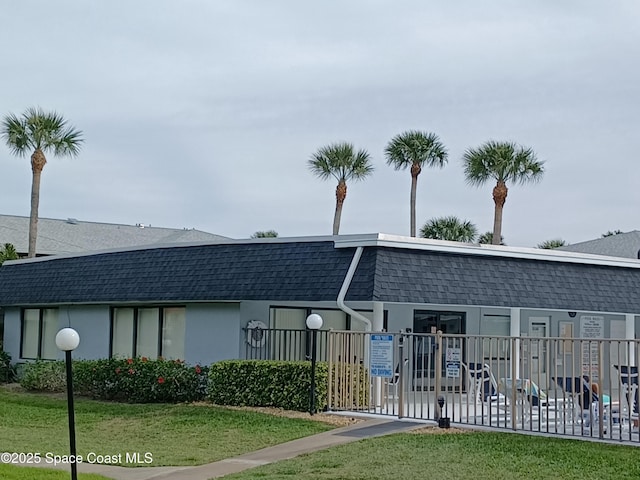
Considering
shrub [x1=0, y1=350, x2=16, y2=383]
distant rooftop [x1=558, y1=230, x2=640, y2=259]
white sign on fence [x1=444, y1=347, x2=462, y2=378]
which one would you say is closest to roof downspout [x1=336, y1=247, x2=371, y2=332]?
white sign on fence [x1=444, y1=347, x2=462, y2=378]

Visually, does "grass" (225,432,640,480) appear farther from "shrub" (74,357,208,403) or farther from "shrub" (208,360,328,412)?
"shrub" (74,357,208,403)

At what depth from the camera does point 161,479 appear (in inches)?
473

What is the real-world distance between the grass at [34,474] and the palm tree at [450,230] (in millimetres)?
33198

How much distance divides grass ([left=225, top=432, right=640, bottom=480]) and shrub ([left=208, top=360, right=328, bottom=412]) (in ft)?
11.6

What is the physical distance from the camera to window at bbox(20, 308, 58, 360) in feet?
84.4

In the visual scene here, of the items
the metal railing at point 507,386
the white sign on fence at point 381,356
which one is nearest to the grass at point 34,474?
the metal railing at point 507,386

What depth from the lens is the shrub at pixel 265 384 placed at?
17.4 m

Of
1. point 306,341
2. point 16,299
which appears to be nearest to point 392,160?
point 16,299

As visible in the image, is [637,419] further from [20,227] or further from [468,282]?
[20,227]

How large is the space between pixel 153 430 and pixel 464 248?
708 cm

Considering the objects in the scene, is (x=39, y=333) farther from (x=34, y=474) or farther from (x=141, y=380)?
(x=34, y=474)

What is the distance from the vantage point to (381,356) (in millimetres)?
16812

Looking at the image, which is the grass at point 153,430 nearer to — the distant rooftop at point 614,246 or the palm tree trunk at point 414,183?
the distant rooftop at point 614,246

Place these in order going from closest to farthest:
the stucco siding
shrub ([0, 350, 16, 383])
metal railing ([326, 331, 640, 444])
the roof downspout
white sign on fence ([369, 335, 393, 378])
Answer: metal railing ([326, 331, 640, 444]), white sign on fence ([369, 335, 393, 378]), the roof downspout, the stucco siding, shrub ([0, 350, 16, 383])
